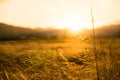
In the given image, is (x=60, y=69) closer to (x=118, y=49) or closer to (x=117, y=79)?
(x=117, y=79)

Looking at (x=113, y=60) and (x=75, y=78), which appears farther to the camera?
(x=113, y=60)

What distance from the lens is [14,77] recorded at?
2424 millimetres

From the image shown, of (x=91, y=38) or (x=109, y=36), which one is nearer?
(x=91, y=38)

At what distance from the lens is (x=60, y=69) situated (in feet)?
8.35

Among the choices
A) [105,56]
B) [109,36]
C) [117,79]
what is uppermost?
[109,36]

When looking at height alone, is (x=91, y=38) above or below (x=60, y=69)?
above

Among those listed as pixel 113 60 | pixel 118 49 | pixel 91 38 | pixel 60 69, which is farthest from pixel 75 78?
pixel 118 49

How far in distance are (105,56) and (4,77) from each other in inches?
41.1

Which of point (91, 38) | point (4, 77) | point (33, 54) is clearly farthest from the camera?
point (33, 54)

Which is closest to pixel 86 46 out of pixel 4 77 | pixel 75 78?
pixel 75 78

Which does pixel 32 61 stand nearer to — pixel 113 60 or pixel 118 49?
pixel 113 60

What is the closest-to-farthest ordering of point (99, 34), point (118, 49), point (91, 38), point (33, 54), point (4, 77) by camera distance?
1. point (4, 77)
2. point (91, 38)
3. point (33, 54)
4. point (99, 34)
5. point (118, 49)

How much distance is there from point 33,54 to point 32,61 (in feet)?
0.27

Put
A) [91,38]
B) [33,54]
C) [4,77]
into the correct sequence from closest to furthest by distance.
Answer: [4,77]
[91,38]
[33,54]
